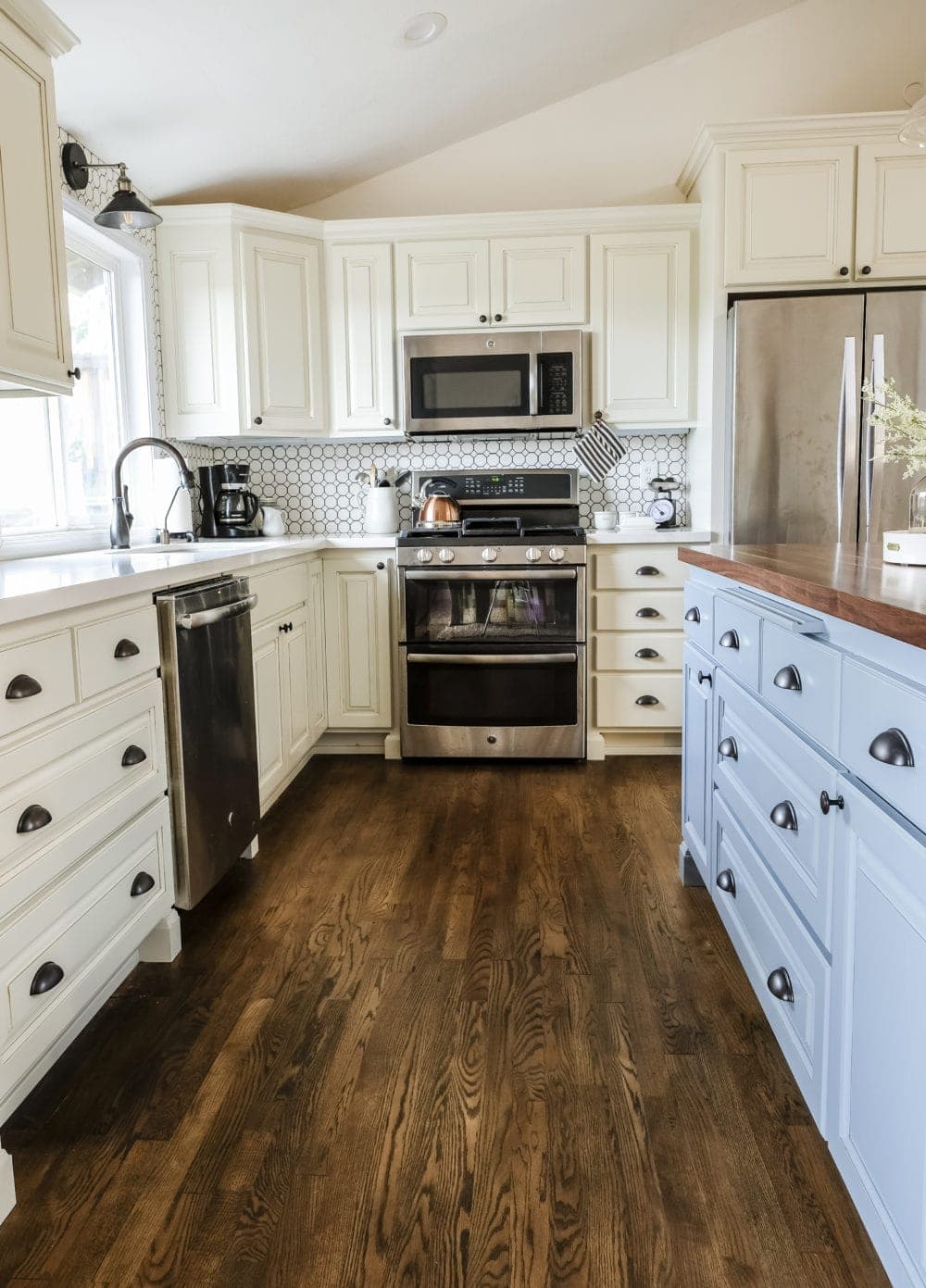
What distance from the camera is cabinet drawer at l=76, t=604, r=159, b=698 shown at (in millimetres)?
1706

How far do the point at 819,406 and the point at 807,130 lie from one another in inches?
39.9

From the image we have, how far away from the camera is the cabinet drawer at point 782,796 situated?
1.30 meters

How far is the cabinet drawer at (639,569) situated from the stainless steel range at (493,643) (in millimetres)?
119

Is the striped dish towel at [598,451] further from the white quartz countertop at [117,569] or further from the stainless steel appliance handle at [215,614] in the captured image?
the stainless steel appliance handle at [215,614]

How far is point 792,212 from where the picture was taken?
3.48 meters

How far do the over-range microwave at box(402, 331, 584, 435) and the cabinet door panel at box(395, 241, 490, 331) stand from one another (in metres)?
0.08

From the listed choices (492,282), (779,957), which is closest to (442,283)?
(492,282)

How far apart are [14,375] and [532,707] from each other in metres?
2.30

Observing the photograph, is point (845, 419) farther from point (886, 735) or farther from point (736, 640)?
point (886, 735)

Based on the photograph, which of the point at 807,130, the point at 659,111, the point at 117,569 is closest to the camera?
the point at 117,569

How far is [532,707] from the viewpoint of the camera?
3.77 meters

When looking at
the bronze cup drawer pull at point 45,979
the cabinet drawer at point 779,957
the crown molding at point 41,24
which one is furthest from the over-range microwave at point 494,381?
the bronze cup drawer pull at point 45,979

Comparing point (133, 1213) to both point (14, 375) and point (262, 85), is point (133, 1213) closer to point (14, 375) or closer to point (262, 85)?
point (14, 375)

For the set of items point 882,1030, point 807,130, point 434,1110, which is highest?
point 807,130
